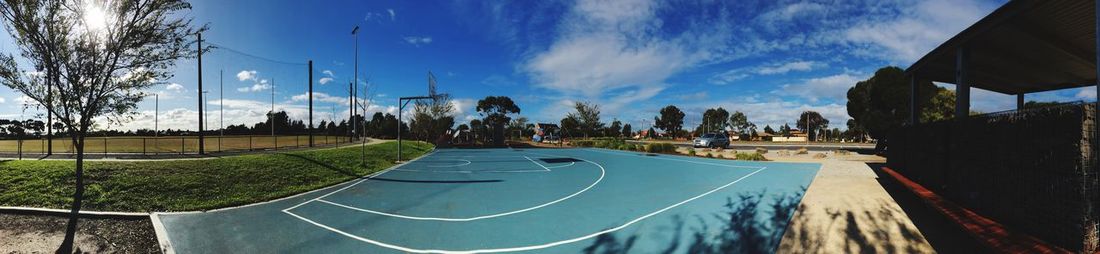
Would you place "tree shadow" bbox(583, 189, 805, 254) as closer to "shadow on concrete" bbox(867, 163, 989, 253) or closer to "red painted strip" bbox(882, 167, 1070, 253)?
"shadow on concrete" bbox(867, 163, 989, 253)

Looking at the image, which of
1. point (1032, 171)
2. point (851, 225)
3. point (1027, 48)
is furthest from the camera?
point (1027, 48)

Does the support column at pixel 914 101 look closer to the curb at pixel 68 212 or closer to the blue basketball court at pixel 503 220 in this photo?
the blue basketball court at pixel 503 220

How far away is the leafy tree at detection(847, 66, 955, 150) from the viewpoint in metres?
A: 27.0

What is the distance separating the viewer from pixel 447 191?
10695mm

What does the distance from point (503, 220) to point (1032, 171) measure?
23.8ft

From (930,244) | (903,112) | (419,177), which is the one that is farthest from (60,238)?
(903,112)

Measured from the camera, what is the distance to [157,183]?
9.22 m

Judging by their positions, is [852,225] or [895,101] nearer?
[852,225]

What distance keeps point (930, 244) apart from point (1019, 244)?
1218 mm

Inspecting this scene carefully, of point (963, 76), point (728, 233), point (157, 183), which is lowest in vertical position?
point (728, 233)

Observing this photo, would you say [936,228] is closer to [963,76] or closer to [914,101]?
[963,76]

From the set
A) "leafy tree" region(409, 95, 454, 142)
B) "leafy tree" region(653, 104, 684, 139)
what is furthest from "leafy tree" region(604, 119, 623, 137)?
"leafy tree" region(409, 95, 454, 142)

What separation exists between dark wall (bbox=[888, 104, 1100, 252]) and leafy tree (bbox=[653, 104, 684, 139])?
85.3 m

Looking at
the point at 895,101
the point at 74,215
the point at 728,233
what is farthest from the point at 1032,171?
the point at 895,101
